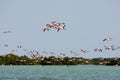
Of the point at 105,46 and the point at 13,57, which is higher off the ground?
the point at 13,57

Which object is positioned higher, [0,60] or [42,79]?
[0,60]

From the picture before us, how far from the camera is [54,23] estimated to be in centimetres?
4112

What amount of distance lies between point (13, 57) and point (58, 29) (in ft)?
531

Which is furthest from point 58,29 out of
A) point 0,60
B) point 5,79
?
point 0,60

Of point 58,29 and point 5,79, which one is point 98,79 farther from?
point 58,29

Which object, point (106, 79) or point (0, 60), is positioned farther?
point (0, 60)

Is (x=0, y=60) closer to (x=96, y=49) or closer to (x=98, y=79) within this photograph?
(x=98, y=79)

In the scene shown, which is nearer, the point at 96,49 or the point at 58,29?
the point at 58,29

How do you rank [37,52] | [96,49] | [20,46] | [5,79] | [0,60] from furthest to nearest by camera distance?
1. [0,60]
2. [5,79]
3. [37,52]
4. [20,46]
5. [96,49]

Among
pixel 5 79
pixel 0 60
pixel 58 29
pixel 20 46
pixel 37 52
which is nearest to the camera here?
pixel 58 29

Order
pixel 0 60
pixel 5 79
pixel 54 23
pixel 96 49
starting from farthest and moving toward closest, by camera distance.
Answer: pixel 0 60, pixel 5 79, pixel 96 49, pixel 54 23

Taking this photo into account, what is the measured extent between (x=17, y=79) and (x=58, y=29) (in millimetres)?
46378

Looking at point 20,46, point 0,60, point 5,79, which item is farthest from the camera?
point 0,60

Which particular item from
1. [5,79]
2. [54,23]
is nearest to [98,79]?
[5,79]
